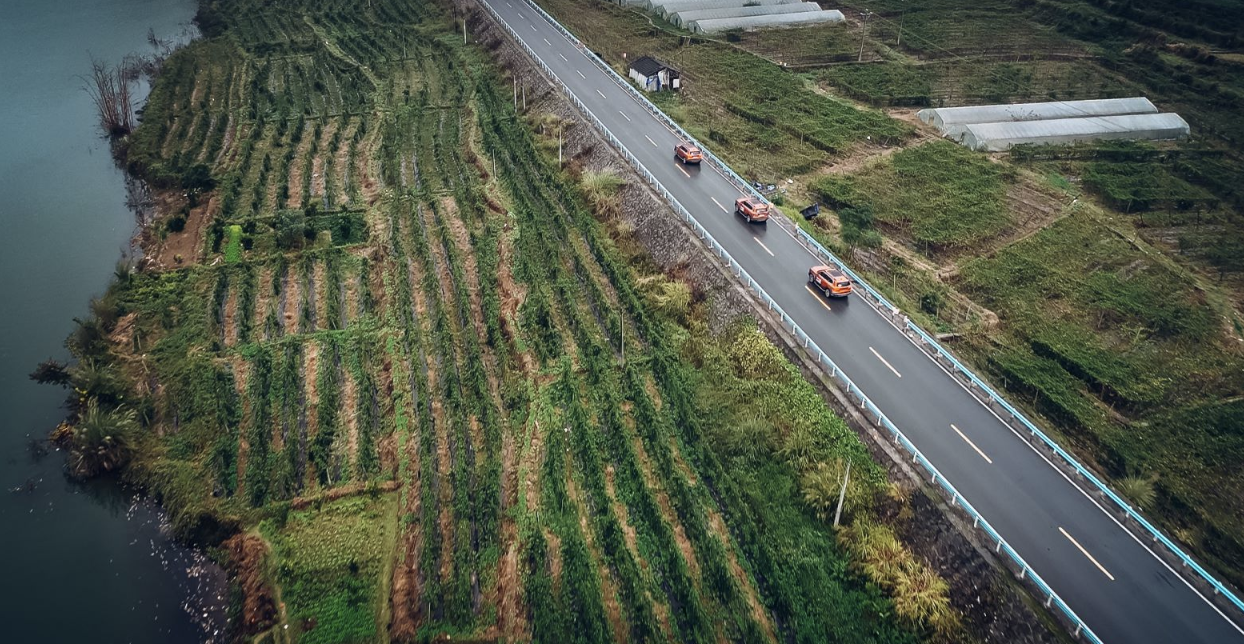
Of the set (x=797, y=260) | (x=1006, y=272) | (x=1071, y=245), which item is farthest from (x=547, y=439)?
(x=1071, y=245)

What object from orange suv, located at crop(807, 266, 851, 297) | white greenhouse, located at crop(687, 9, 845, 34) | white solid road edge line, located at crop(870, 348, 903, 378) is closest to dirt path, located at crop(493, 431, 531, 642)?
white solid road edge line, located at crop(870, 348, 903, 378)

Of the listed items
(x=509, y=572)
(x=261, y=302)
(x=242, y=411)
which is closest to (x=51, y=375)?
(x=261, y=302)

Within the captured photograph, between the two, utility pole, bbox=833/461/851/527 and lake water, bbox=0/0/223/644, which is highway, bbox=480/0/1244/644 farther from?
lake water, bbox=0/0/223/644

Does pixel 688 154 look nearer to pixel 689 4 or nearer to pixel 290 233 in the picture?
pixel 290 233

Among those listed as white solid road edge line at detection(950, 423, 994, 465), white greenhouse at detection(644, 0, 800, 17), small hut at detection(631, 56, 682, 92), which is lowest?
white solid road edge line at detection(950, 423, 994, 465)

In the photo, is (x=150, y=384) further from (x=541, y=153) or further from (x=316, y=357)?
(x=541, y=153)
